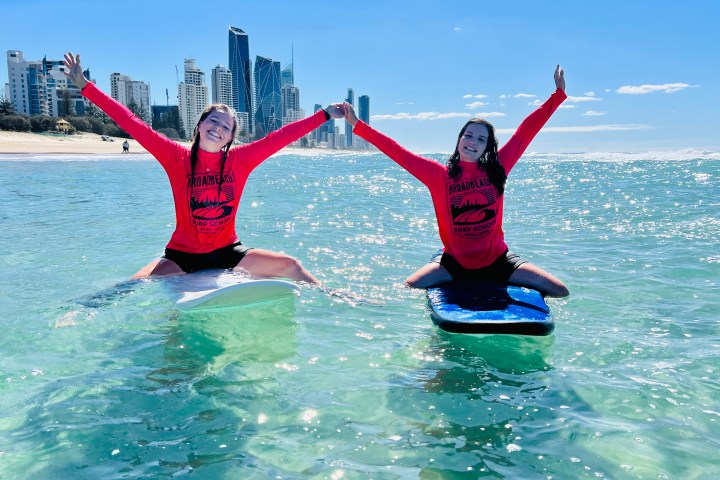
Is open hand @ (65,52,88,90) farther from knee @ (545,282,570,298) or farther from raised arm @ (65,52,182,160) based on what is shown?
knee @ (545,282,570,298)

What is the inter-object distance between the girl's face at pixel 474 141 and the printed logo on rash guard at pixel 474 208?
0.26 metres

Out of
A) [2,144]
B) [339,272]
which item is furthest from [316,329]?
[2,144]

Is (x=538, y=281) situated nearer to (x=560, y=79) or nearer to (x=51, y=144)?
(x=560, y=79)

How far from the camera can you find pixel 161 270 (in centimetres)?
508

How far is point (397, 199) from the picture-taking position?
651 inches

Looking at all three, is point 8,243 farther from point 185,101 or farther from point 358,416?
point 185,101

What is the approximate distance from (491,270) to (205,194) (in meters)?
2.91

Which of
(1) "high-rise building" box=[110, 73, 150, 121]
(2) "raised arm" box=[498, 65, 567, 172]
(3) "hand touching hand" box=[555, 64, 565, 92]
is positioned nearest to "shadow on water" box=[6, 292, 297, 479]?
(2) "raised arm" box=[498, 65, 567, 172]

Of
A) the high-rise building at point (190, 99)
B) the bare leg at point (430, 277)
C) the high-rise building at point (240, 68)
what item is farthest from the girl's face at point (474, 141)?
the high-rise building at point (240, 68)

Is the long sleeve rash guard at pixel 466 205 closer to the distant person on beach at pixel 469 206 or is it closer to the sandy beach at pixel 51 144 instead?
the distant person on beach at pixel 469 206

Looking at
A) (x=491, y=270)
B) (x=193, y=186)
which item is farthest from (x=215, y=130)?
(x=491, y=270)

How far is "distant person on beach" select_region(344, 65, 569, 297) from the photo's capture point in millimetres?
5242

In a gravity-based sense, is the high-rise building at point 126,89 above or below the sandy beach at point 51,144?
above

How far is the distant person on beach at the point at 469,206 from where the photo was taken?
524cm
